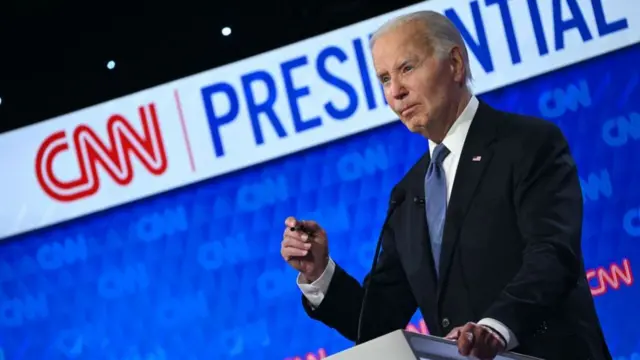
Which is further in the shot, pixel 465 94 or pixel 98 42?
pixel 98 42

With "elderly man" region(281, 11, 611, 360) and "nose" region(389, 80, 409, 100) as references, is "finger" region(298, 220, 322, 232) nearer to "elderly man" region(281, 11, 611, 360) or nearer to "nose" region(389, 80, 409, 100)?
"elderly man" region(281, 11, 611, 360)

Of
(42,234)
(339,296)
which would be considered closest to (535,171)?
(339,296)

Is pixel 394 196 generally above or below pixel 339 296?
above

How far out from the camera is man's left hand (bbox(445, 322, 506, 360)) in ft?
4.82

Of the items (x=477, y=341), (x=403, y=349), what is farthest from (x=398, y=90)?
(x=403, y=349)

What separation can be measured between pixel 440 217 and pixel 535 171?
0.59 ft

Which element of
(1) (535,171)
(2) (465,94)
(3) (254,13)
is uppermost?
(3) (254,13)

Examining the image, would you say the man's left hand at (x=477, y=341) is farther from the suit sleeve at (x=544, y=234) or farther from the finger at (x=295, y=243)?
the finger at (x=295, y=243)

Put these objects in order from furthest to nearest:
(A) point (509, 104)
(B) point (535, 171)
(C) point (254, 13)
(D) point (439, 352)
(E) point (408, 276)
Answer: (C) point (254, 13) < (A) point (509, 104) < (E) point (408, 276) < (B) point (535, 171) < (D) point (439, 352)

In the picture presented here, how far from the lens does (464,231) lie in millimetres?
1797

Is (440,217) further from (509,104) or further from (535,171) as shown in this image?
(509,104)

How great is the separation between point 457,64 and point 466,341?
→ 0.63m

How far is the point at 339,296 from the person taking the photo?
6.43 ft

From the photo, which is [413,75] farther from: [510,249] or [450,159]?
[510,249]
